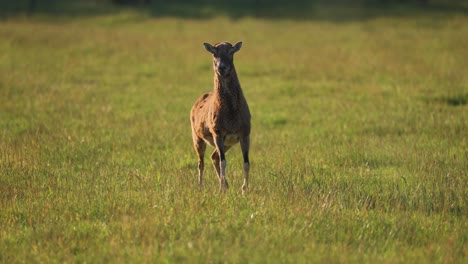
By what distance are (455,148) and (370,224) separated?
500 cm

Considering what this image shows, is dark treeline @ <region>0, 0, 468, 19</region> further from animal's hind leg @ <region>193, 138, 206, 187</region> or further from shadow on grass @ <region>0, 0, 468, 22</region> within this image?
animal's hind leg @ <region>193, 138, 206, 187</region>

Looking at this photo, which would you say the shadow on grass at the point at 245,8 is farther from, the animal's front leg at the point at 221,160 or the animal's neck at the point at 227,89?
the animal's front leg at the point at 221,160

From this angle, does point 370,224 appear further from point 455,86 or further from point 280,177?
point 455,86

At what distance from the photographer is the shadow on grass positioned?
43.2 meters

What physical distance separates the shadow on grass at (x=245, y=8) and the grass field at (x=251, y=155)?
549 inches

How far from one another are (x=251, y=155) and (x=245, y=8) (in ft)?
116

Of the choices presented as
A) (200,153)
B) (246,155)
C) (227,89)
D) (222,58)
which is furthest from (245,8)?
Result: (246,155)

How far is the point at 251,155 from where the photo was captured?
1254 cm

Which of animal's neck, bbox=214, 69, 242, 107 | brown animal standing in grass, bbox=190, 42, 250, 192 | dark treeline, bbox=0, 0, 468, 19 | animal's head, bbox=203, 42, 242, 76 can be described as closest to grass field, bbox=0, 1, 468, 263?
brown animal standing in grass, bbox=190, 42, 250, 192

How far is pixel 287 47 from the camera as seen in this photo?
29.2 m

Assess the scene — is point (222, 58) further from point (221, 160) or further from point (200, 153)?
point (200, 153)

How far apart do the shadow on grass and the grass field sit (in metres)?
14.0

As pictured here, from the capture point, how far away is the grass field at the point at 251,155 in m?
7.41

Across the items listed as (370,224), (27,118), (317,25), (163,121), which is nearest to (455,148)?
(370,224)
